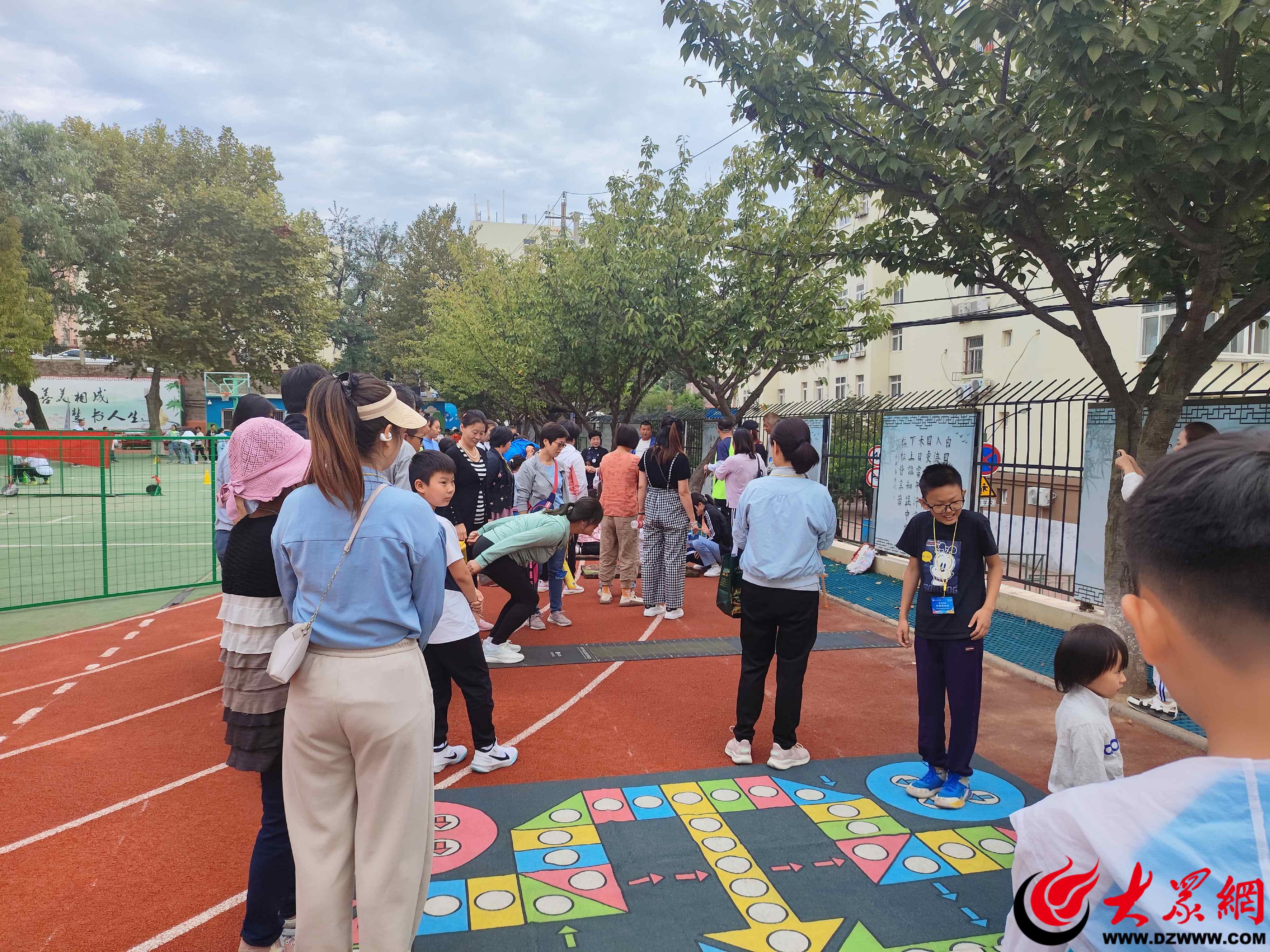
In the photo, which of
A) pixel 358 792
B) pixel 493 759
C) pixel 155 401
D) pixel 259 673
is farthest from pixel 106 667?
pixel 155 401

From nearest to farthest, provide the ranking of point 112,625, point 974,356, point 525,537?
point 525,537 → point 112,625 → point 974,356

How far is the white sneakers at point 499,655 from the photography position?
6.48 metres

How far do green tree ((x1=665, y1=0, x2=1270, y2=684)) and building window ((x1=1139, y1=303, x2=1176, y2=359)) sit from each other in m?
11.4

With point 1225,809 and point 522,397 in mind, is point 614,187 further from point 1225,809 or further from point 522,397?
point 1225,809

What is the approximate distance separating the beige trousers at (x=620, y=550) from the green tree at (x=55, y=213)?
2763cm

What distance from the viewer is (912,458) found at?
991 centimetres

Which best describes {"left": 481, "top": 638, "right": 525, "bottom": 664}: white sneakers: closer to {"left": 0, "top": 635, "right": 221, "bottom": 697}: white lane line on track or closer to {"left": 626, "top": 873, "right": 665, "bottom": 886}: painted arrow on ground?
{"left": 0, "top": 635, "right": 221, "bottom": 697}: white lane line on track

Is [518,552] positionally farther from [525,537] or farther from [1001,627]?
[1001,627]

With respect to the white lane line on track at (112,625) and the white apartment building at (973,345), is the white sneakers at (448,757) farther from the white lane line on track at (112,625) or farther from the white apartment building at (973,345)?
the white apartment building at (973,345)

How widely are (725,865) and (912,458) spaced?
24.4ft

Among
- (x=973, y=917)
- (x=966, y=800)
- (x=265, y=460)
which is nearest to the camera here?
(x=265, y=460)

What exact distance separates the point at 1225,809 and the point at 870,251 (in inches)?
249

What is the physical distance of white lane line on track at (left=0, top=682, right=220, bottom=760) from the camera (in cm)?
473

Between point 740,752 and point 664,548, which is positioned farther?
point 664,548
